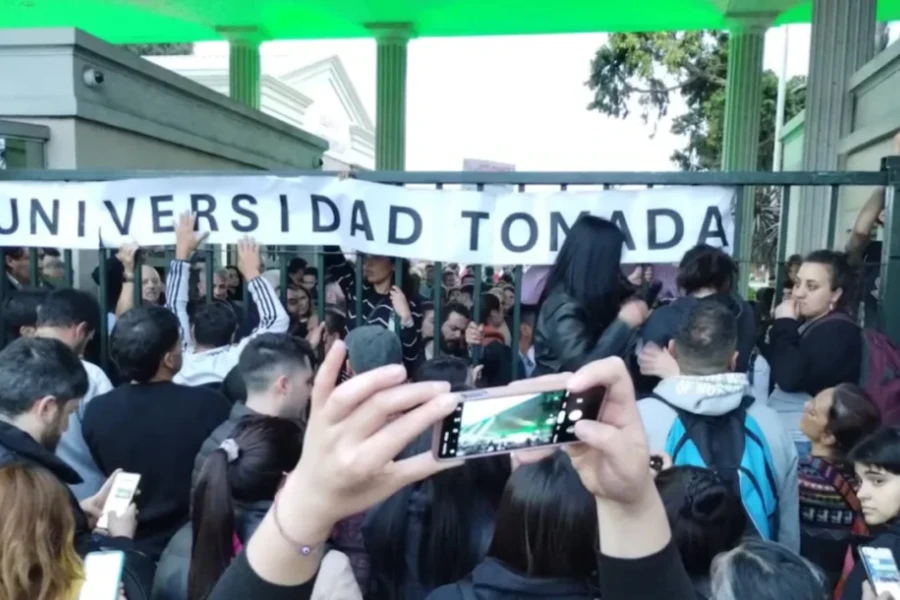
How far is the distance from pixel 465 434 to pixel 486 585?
0.89 m

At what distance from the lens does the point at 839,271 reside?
10.5 feet

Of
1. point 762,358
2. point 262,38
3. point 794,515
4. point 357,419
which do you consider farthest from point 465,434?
point 262,38

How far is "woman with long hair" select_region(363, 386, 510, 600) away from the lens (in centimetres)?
216

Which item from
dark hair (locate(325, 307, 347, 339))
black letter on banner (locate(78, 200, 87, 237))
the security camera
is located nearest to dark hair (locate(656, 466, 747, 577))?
dark hair (locate(325, 307, 347, 339))

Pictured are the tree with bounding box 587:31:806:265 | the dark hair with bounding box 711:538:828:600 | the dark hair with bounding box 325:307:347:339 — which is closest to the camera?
the dark hair with bounding box 711:538:828:600

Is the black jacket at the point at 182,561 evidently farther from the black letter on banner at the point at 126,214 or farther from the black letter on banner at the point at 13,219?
the black letter on banner at the point at 13,219

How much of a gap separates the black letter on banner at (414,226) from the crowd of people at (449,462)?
10 cm

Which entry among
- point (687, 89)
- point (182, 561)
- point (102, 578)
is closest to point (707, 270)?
point (182, 561)

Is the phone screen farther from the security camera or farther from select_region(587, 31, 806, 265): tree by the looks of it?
select_region(587, 31, 806, 265): tree

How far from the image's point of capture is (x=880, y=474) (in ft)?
7.73

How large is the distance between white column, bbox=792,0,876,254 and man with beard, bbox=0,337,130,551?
23.7 feet

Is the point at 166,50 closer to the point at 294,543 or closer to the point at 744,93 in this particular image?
the point at 744,93

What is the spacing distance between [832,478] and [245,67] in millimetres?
13315

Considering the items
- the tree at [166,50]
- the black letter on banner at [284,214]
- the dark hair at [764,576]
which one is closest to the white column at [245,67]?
the black letter on banner at [284,214]
